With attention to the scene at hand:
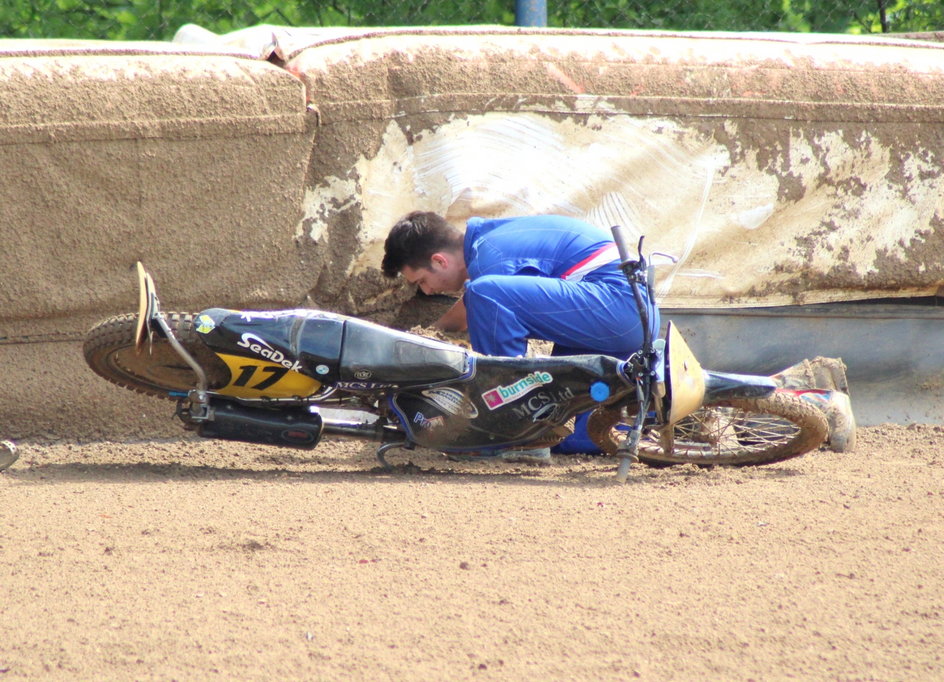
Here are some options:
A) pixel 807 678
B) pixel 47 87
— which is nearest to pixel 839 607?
pixel 807 678

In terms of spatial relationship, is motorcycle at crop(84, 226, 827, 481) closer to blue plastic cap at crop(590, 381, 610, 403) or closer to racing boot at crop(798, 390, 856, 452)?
blue plastic cap at crop(590, 381, 610, 403)

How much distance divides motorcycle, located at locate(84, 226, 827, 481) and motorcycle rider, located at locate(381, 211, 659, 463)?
23cm

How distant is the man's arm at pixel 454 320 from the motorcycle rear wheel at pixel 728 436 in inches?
32.0

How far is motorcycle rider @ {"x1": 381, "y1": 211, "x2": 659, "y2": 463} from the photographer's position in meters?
3.58

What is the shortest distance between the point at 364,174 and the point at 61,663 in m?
2.51

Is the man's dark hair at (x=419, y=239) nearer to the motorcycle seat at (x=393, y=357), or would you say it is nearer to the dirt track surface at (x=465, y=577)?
the motorcycle seat at (x=393, y=357)

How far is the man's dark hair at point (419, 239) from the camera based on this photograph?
12.6 ft

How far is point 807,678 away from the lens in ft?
6.49

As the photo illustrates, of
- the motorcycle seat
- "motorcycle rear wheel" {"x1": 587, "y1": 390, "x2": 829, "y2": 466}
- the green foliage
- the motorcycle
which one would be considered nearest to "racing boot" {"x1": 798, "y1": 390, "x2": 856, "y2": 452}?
"motorcycle rear wheel" {"x1": 587, "y1": 390, "x2": 829, "y2": 466}

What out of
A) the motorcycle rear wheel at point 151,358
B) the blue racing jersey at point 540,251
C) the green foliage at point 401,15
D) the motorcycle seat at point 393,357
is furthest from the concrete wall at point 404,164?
the green foliage at point 401,15

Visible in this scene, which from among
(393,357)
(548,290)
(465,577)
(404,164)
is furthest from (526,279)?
(465,577)

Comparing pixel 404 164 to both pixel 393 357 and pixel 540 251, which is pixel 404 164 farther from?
pixel 393 357

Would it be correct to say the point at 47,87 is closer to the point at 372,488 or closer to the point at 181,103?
the point at 181,103

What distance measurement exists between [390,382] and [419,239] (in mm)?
779
